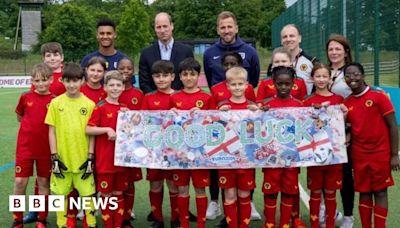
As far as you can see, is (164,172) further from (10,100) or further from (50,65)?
(10,100)

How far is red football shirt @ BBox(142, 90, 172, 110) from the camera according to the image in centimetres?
514

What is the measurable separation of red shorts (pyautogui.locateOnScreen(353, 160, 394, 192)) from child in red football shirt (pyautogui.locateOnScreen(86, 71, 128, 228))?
7.12 feet

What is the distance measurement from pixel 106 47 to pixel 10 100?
1666 centimetres

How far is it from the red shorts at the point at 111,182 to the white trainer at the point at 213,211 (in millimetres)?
1189

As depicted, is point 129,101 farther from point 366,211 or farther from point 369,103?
point 366,211

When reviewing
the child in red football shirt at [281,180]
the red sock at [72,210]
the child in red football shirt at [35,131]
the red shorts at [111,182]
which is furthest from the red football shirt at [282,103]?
the child in red football shirt at [35,131]

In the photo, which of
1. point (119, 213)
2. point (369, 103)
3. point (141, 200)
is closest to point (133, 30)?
point (141, 200)

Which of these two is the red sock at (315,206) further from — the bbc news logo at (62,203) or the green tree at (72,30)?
the green tree at (72,30)

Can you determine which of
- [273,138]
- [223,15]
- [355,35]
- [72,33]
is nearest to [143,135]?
[273,138]

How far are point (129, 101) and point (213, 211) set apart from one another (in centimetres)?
156

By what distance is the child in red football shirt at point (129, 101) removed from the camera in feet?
17.5

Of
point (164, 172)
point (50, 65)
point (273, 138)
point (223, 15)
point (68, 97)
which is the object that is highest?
point (223, 15)

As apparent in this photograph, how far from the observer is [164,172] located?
5.25m

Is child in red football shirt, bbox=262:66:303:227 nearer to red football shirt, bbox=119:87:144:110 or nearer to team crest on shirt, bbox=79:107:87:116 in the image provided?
red football shirt, bbox=119:87:144:110
